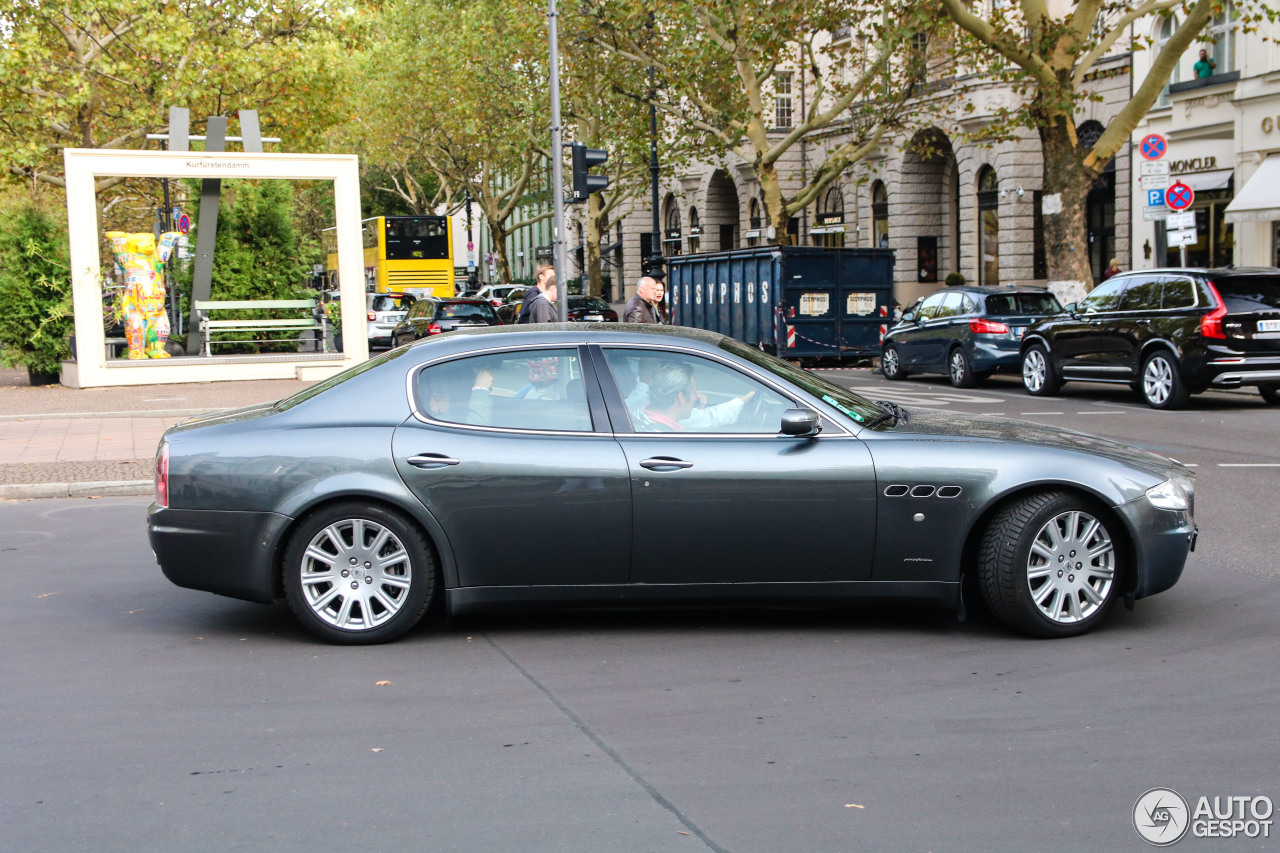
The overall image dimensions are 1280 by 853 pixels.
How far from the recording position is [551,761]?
4.39 meters

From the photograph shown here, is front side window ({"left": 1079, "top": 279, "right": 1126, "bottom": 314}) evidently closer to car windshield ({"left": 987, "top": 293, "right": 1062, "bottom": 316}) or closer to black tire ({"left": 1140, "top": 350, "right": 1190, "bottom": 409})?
black tire ({"left": 1140, "top": 350, "right": 1190, "bottom": 409})

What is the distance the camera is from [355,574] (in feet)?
19.0

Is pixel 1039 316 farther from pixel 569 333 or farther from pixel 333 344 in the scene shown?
pixel 569 333

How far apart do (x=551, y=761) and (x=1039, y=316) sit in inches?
701

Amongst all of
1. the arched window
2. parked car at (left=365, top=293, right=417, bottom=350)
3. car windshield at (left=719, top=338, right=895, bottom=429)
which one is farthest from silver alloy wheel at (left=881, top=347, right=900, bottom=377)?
the arched window

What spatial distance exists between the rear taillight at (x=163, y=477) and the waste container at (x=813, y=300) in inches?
792

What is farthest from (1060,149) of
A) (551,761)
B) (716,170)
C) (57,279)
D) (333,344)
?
(716,170)

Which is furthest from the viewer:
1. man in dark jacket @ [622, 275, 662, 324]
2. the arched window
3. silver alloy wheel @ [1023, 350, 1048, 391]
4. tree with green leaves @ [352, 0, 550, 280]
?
the arched window

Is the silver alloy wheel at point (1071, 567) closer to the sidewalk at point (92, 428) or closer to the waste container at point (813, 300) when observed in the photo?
the sidewalk at point (92, 428)

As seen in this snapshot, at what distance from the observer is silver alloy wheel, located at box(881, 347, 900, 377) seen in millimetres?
23234

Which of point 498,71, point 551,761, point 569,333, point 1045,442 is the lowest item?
point 551,761

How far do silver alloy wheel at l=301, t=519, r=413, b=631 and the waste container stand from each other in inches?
790

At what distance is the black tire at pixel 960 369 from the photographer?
828 inches

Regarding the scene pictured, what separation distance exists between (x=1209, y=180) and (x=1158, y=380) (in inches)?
592
